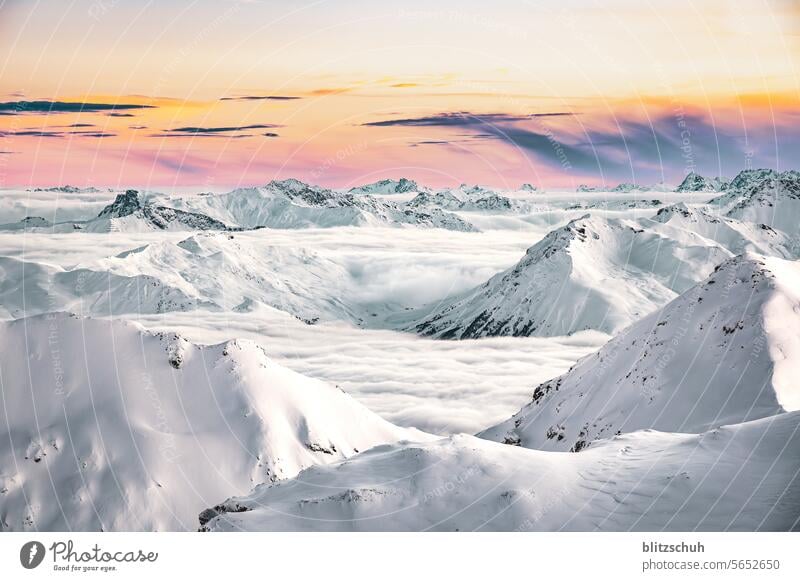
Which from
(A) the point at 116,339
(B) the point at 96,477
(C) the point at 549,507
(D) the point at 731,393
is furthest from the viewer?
(A) the point at 116,339

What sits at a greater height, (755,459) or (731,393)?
(755,459)

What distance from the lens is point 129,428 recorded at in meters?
67.1

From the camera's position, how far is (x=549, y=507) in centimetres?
2375
